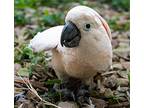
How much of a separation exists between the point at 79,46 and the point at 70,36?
49 mm

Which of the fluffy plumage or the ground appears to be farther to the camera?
the ground

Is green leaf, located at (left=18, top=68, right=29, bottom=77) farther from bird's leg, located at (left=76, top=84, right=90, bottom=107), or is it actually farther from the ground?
bird's leg, located at (left=76, top=84, right=90, bottom=107)

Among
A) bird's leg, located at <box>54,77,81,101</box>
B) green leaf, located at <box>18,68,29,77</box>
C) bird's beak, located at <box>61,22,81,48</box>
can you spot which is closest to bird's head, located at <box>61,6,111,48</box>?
bird's beak, located at <box>61,22,81,48</box>

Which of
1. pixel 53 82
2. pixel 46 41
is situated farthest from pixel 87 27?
pixel 53 82

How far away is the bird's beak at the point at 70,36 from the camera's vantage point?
1.41 metres

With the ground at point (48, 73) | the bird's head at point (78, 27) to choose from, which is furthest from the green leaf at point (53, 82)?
the bird's head at point (78, 27)

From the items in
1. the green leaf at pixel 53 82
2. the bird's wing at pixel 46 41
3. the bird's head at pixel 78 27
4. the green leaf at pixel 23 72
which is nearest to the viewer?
the bird's head at pixel 78 27

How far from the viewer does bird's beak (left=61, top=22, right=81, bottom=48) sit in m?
1.41

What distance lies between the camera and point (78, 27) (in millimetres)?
1413

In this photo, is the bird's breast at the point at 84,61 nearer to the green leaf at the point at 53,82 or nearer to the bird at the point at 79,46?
the bird at the point at 79,46
